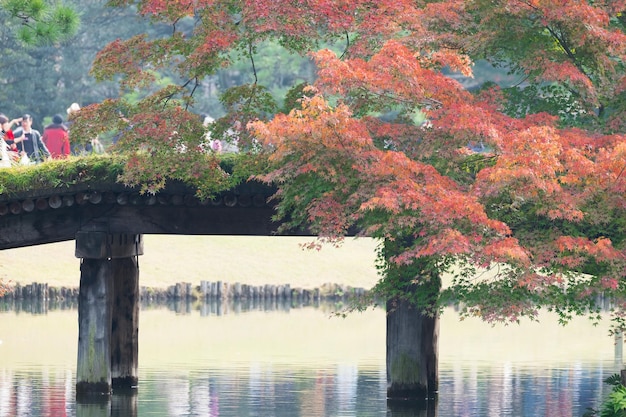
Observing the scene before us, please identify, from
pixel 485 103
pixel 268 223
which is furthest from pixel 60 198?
pixel 485 103

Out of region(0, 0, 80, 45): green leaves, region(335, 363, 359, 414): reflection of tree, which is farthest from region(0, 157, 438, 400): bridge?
region(0, 0, 80, 45): green leaves

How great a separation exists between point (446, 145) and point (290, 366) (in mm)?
13489

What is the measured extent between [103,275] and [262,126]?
6.39m

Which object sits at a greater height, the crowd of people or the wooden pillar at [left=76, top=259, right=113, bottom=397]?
the crowd of people

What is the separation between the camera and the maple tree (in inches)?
745

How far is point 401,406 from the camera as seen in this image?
79.4 ft

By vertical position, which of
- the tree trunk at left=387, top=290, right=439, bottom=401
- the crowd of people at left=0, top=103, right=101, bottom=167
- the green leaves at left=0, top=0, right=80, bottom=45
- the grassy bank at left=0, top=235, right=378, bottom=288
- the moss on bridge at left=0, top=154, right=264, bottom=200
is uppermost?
the green leaves at left=0, top=0, right=80, bottom=45

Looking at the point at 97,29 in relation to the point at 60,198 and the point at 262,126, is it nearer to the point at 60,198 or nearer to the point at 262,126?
the point at 60,198

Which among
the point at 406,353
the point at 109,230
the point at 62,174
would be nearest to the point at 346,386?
the point at 406,353

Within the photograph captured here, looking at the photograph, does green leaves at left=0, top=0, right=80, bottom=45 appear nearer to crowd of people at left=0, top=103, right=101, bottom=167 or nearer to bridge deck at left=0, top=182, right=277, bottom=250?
crowd of people at left=0, top=103, right=101, bottom=167

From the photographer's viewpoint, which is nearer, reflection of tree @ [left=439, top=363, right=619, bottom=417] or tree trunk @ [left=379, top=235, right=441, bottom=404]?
tree trunk @ [left=379, top=235, right=441, bottom=404]

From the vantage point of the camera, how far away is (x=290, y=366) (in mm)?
32594

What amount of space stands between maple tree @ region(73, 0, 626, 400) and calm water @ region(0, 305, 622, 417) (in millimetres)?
4050

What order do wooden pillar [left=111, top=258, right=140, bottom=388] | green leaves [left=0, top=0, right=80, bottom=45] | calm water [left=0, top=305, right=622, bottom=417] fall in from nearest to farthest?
1. green leaves [left=0, top=0, right=80, bottom=45]
2. calm water [left=0, top=305, right=622, bottom=417]
3. wooden pillar [left=111, top=258, right=140, bottom=388]
